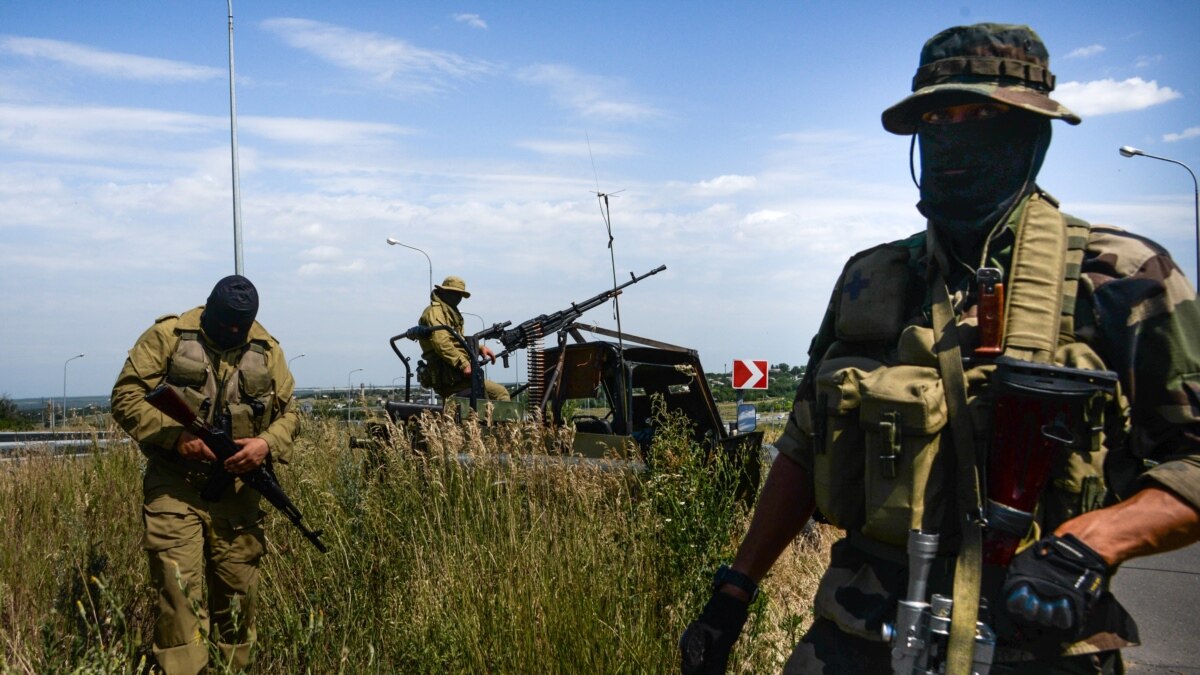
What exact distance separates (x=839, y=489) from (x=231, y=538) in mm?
4028

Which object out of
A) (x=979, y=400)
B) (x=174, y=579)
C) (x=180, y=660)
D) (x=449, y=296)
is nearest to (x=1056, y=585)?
(x=979, y=400)

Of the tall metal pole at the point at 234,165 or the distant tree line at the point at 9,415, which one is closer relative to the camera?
the tall metal pole at the point at 234,165

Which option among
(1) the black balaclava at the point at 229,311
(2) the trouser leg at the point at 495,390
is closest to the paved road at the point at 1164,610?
(1) the black balaclava at the point at 229,311

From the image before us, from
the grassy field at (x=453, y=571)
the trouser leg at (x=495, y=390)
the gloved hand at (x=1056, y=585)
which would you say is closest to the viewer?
the gloved hand at (x=1056, y=585)

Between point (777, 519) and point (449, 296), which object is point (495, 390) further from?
point (777, 519)

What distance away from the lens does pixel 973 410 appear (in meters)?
2.02

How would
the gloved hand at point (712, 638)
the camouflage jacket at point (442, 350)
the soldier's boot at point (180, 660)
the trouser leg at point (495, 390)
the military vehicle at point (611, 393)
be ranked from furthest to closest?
the trouser leg at point (495, 390) → the camouflage jacket at point (442, 350) → the military vehicle at point (611, 393) → the soldier's boot at point (180, 660) → the gloved hand at point (712, 638)

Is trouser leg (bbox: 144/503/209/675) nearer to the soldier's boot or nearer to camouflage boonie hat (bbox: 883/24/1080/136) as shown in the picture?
the soldier's boot

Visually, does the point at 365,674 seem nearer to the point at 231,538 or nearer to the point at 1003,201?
the point at 231,538

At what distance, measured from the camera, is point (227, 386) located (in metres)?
5.52

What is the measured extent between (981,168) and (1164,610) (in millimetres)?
5651

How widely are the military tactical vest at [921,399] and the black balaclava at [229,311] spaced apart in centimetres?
388

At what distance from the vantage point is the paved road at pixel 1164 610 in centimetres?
555

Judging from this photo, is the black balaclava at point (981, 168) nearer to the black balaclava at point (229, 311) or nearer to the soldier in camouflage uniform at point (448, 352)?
the black balaclava at point (229, 311)
